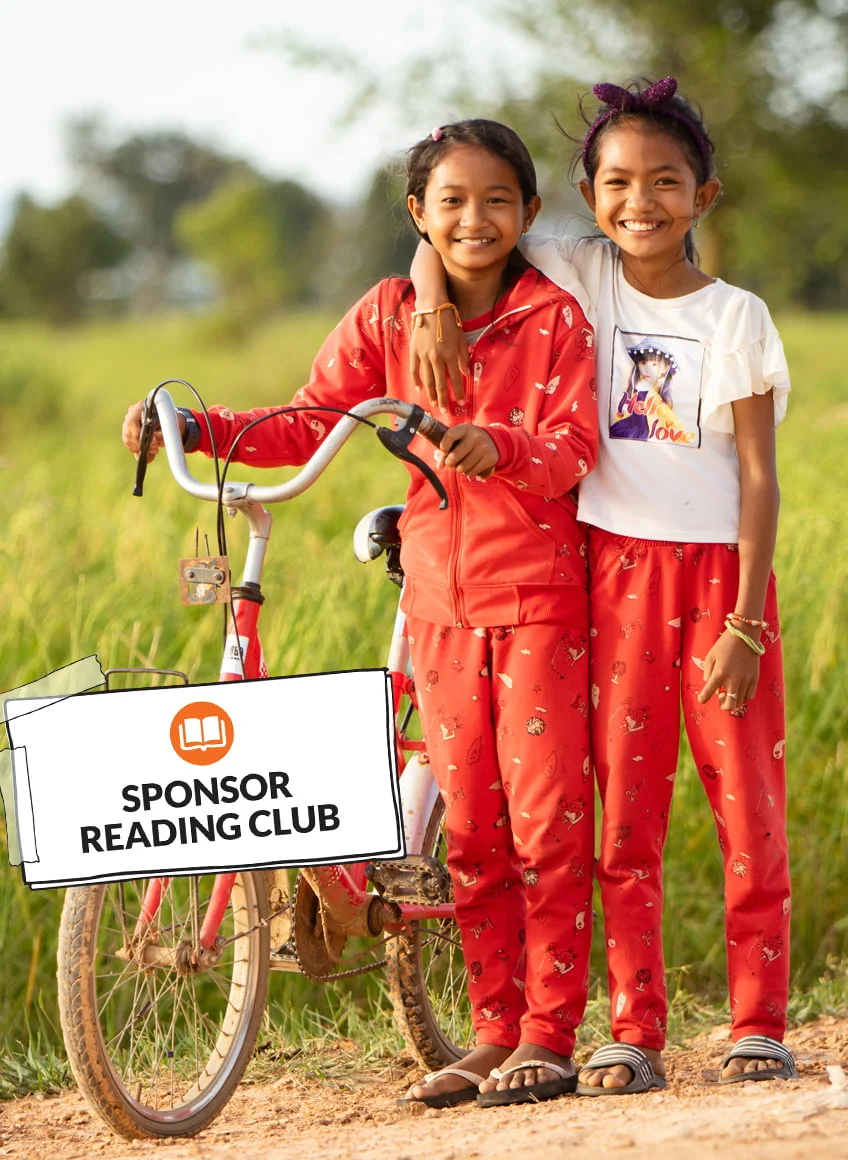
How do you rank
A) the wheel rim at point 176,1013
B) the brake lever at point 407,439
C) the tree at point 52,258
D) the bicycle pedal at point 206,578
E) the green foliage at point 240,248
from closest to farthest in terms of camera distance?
1. the brake lever at point 407,439
2. the bicycle pedal at point 206,578
3. the wheel rim at point 176,1013
4. the green foliage at point 240,248
5. the tree at point 52,258

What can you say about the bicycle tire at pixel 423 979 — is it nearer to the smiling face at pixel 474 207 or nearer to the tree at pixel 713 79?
the smiling face at pixel 474 207

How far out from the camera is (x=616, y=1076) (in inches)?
105

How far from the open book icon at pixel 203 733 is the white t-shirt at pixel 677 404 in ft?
2.61

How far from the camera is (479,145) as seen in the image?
2703 millimetres

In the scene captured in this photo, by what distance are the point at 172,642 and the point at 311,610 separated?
48 cm

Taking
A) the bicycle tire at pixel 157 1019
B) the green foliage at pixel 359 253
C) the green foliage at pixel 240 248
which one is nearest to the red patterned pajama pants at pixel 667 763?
the bicycle tire at pixel 157 1019

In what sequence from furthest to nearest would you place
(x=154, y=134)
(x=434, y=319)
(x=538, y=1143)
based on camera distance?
(x=154, y=134) → (x=434, y=319) → (x=538, y=1143)

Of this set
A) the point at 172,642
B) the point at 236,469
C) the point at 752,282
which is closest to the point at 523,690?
the point at 172,642

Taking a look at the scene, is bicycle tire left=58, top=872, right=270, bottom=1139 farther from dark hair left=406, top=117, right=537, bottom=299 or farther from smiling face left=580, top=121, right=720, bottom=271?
smiling face left=580, top=121, right=720, bottom=271

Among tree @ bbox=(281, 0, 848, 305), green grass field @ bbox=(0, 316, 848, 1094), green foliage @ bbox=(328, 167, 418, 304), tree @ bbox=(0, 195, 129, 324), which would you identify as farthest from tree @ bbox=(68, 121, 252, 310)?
green grass field @ bbox=(0, 316, 848, 1094)

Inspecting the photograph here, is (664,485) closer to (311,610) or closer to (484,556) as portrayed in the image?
(484,556)

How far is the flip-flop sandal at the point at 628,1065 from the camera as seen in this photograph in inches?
105

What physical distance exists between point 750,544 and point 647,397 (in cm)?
33

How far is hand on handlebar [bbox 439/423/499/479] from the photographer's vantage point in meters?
2.42
